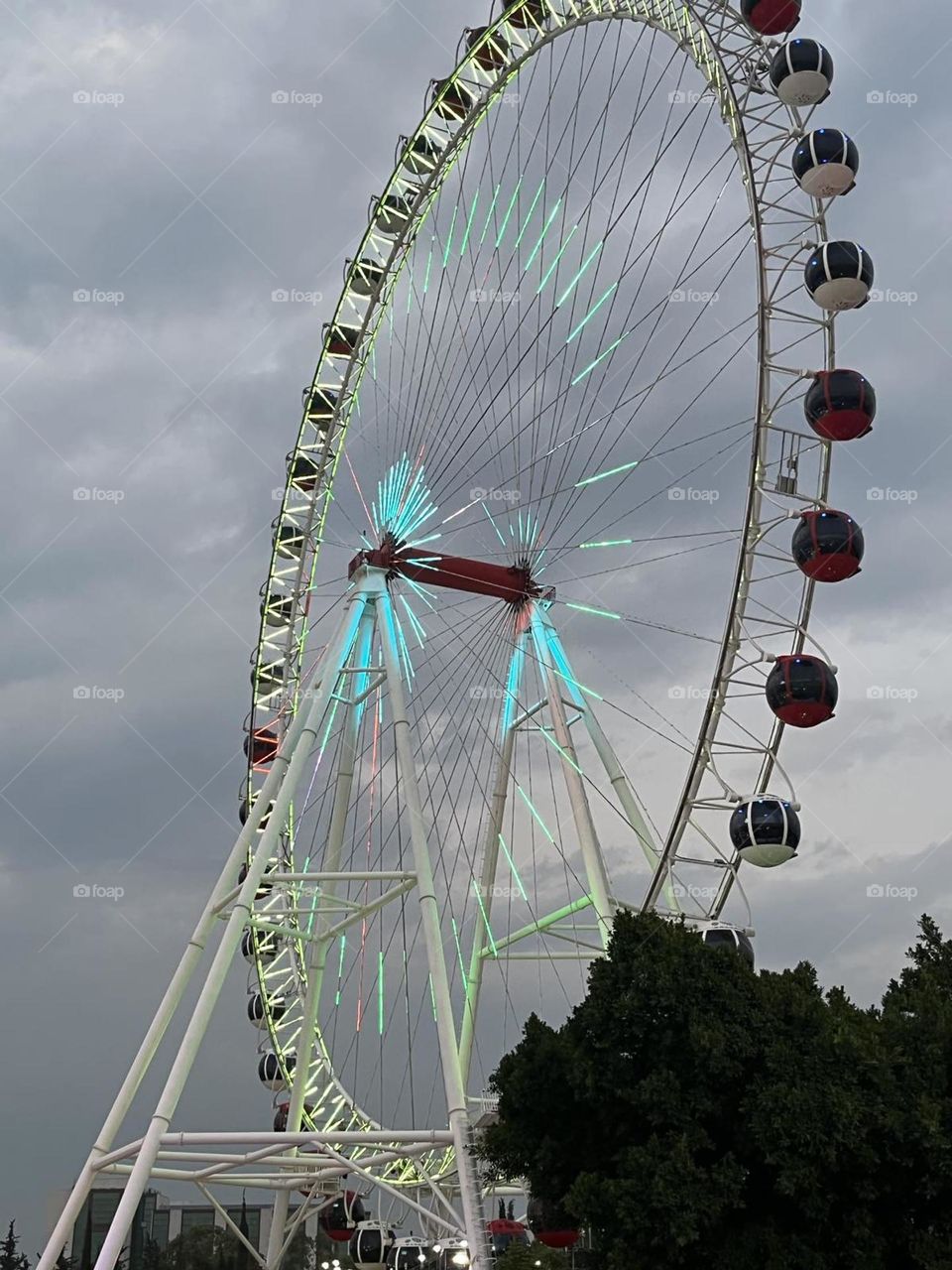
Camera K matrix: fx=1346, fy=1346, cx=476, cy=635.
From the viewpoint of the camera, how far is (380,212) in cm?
3225

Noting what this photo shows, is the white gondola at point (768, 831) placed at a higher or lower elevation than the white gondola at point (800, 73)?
lower

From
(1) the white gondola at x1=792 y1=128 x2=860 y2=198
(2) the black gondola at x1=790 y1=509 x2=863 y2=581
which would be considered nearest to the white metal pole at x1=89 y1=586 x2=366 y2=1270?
(2) the black gondola at x1=790 y1=509 x2=863 y2=581

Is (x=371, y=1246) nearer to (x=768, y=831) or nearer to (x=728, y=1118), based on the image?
(x=728, y=1118)

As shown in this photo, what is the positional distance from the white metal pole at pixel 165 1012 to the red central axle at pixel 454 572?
4028 millimetres

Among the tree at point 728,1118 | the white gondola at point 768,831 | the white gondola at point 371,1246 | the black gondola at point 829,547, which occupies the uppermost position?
the black gondola at point 829,547

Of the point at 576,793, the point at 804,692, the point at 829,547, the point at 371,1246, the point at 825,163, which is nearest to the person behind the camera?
the point at 804,692

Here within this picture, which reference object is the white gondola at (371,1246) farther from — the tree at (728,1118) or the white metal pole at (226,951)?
the tree at (728,1118)

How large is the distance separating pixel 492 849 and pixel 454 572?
6.46 metres

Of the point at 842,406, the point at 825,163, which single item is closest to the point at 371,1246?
the point at 842,406

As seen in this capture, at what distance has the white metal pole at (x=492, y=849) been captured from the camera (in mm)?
28688

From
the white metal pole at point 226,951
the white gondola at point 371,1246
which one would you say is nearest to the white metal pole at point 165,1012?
the white metal pole at point 226,951

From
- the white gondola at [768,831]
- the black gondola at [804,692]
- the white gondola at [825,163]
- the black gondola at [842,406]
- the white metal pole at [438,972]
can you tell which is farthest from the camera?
the white gondola at [825,163]

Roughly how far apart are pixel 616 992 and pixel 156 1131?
24.7 feet

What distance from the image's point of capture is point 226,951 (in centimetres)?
2267
